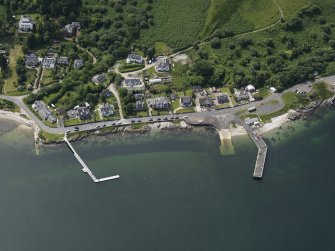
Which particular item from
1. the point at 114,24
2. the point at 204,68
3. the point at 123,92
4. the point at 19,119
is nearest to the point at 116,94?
the point at 123,92

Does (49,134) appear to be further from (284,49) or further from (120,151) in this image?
(284,49)

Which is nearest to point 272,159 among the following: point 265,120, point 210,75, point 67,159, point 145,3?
point 265,120

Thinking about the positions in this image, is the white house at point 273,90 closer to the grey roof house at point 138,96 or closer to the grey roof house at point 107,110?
the grey roof house at point 138,96

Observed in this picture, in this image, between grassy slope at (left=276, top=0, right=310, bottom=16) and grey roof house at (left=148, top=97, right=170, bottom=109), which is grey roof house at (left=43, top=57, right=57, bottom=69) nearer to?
grey roof house at (left=148, top=97, right=170, bottom=109)

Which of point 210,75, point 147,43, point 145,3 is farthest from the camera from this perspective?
point 145,3

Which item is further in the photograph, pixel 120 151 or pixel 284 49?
pixel 284 49

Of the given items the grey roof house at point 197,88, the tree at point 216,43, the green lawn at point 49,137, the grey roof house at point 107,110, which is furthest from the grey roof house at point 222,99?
the green lawn at point 49,137

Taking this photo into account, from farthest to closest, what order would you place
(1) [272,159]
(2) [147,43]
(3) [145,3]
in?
(3) [145,3] < (2) [147,43] < (1) [272,159]

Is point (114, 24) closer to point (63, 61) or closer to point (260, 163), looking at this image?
point (63, 61)
